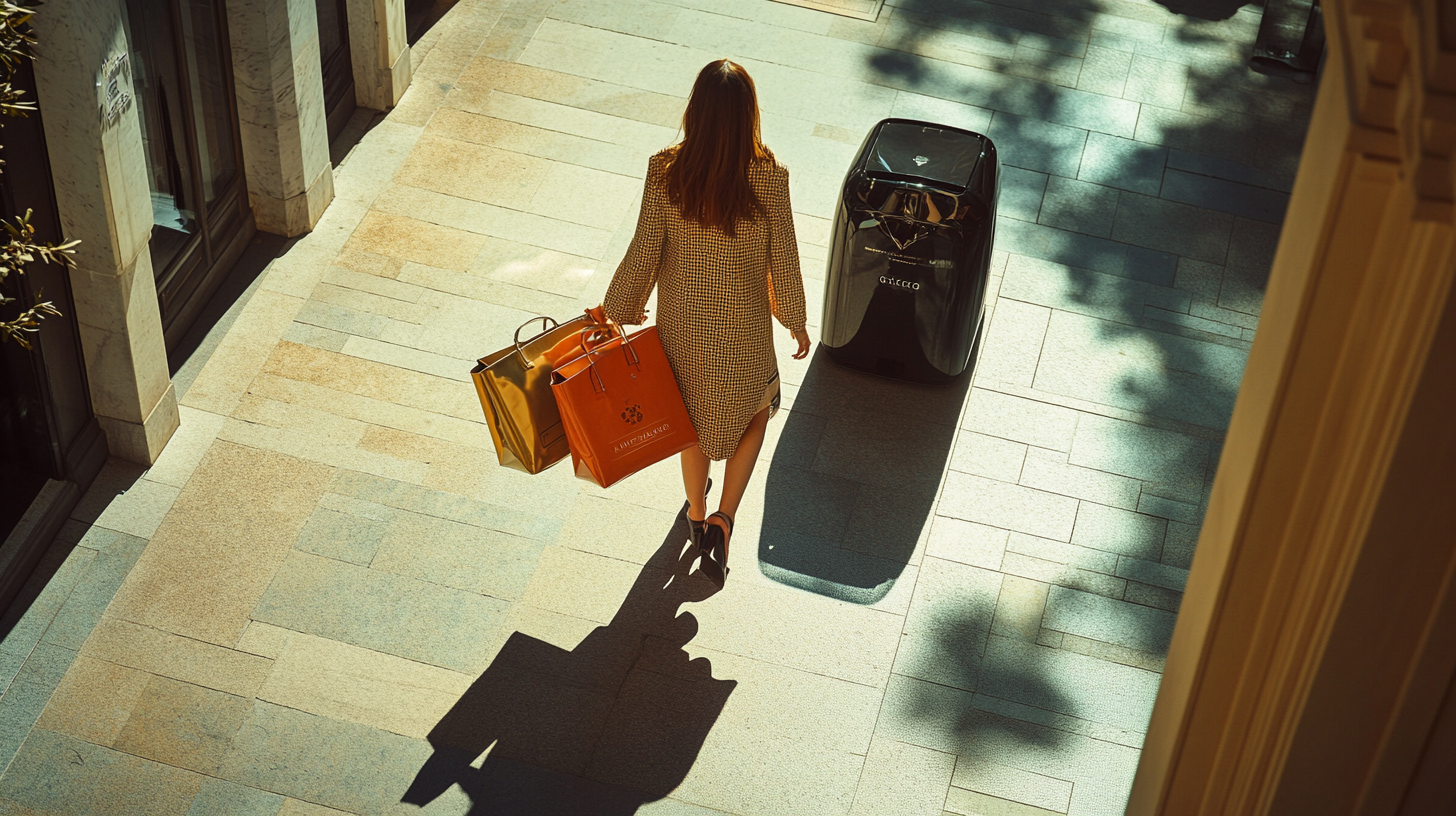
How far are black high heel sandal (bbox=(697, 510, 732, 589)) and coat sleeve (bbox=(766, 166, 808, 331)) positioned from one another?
2.88 feet

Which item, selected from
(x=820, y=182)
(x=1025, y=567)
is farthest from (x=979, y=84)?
(x=1025, y=567)

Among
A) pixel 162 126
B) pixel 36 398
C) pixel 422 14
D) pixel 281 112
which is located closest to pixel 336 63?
pixel 422 14

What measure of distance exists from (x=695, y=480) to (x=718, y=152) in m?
1.49

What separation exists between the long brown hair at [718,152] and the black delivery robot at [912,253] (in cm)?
139

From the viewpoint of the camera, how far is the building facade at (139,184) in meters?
4.82

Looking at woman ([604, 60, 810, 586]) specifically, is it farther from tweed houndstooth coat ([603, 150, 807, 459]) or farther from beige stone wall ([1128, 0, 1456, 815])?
beige stone wall ([1128, 0, 1456, 815])

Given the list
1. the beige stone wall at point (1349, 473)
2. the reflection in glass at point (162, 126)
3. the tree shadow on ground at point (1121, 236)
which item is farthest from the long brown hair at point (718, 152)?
the reflection in glass at point (162, 126)

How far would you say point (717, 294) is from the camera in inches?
184

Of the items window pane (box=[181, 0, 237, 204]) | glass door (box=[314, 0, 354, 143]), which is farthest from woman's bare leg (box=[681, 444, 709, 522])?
glass door (box=[314, 0, 354, 143])

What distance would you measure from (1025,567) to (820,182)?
2998 millimetres

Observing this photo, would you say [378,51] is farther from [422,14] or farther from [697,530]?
[697,530]

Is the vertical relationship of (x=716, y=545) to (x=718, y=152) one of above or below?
below

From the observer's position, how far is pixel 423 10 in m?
8.88

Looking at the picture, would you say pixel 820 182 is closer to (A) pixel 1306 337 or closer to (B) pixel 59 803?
(B) pixel 59 803
